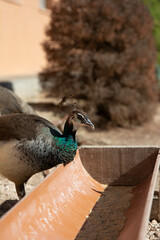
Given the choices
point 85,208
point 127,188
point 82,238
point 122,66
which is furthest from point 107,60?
point 82,238

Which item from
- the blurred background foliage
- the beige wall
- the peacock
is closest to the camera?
the peacock

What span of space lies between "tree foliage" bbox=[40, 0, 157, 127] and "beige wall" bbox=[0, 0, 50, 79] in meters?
3.37

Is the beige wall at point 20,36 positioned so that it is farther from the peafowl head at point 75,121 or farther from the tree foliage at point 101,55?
the peafowl head at point 75,121

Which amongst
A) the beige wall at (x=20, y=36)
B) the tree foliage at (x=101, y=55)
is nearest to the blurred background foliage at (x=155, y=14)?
the beige wall at (x=20, y=36)

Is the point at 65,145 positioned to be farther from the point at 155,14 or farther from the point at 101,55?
the point at 155,14

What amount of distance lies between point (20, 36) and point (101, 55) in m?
5.49

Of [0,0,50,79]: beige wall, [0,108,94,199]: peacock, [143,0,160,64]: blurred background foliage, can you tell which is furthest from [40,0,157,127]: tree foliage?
[143,0,160,64]: blurred background foliage

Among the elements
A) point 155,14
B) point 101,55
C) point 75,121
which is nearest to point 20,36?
point 155,14

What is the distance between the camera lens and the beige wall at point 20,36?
36.9ft

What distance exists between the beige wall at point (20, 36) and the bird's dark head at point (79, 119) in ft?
25.7

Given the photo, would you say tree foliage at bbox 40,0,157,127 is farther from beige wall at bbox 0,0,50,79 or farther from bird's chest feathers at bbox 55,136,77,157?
bird's chest feathers at bbox 55,136,77,157

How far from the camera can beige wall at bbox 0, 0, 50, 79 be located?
11.3 metres

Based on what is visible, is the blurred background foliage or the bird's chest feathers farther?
the blurred background foliage

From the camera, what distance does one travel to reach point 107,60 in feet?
24.9
